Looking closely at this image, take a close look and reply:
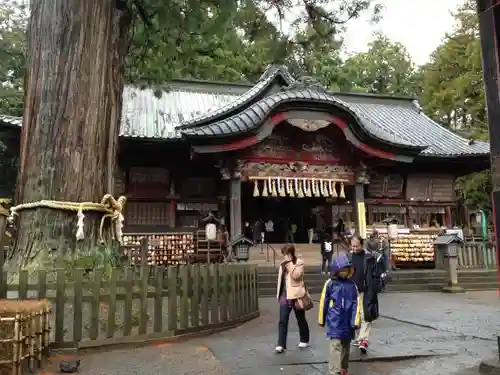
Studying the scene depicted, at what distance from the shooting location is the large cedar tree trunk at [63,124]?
23.3 ft

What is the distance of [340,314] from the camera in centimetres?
501

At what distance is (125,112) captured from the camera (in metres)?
18.7

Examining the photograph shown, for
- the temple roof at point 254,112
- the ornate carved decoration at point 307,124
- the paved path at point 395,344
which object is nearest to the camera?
the paved path at point 395,344

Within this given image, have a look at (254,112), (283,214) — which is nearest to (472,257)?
(254,112)

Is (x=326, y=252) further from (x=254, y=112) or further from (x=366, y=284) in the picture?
(x=366, y=284)

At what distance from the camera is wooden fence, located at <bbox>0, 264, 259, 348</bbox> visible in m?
5.81

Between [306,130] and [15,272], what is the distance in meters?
11.2

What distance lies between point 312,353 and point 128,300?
241cm

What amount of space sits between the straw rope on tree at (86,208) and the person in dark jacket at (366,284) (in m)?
3.66

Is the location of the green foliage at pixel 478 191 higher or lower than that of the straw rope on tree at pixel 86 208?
higher

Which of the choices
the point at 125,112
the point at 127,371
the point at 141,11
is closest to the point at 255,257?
the point at 125,112

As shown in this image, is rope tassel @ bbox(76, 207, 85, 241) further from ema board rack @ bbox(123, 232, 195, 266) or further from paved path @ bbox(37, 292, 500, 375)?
ema board rack @ bbox(123, 232, 195, 266)

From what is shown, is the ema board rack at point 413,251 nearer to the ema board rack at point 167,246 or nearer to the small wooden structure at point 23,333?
the ema board rack at point 167,246

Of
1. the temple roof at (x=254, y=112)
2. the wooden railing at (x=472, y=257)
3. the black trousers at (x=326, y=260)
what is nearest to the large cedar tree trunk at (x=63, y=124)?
the temple roof at (x=254, y=112)
